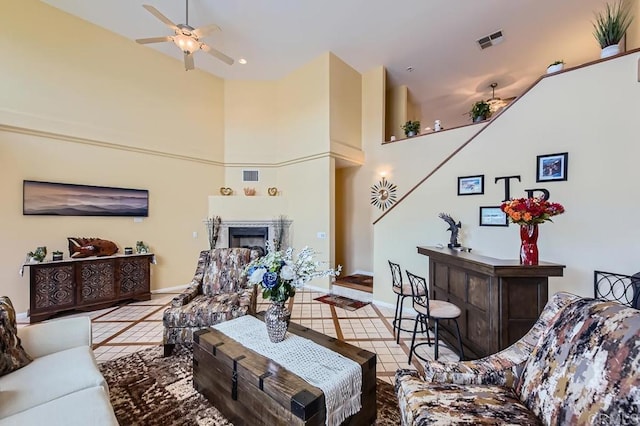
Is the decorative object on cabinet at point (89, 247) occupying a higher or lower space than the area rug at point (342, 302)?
higher

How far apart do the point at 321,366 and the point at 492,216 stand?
9.56 feet

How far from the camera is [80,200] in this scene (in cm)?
421

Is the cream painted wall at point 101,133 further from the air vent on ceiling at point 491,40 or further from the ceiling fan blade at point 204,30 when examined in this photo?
the air vent on ceiling at point 491,40

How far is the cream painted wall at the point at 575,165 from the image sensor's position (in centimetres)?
260

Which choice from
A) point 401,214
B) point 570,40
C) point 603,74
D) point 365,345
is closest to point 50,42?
point 401,214

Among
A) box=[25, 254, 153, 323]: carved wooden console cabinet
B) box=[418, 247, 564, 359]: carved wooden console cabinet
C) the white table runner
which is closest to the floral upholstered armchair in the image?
the white table runner

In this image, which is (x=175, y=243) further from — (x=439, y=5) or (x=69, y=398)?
(x=439, y=5)

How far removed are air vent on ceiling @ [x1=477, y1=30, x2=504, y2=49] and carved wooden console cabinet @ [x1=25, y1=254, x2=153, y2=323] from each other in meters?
7.28

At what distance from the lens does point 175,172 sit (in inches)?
211

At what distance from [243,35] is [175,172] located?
2.94 meters

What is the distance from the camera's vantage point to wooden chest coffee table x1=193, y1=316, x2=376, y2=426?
1.37 meters

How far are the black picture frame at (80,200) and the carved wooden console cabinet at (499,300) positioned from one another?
5.24 m

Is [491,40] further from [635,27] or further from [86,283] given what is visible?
[86,283]

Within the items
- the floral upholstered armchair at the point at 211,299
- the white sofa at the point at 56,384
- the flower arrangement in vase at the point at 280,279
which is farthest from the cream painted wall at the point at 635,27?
the white sofa at the point at 56,384
